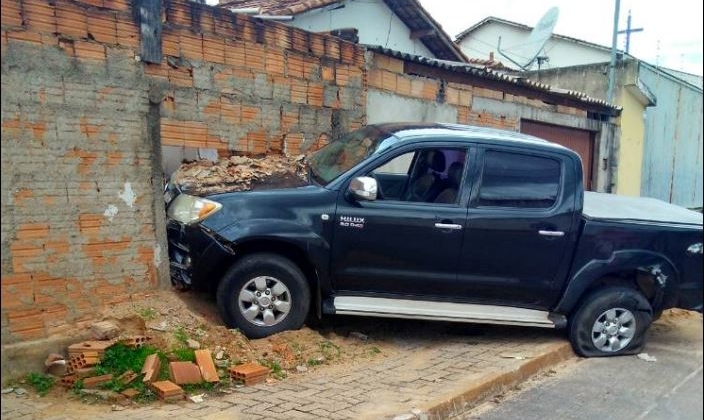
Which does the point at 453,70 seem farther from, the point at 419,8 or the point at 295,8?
the point at 419,8

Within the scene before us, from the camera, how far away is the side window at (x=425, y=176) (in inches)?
205

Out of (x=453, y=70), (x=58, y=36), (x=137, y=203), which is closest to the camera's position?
(x=58, y=36)

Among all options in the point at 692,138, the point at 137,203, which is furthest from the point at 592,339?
the point at 692,138

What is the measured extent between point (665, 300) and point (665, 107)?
12.1 m

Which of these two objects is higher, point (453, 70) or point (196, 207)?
point (453, 70)

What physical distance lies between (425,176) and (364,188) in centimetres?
91

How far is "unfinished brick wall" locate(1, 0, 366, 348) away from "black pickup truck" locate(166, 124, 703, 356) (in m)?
0.44

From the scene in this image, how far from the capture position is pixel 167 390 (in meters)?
3.88

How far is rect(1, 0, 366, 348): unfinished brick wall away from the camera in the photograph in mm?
4230

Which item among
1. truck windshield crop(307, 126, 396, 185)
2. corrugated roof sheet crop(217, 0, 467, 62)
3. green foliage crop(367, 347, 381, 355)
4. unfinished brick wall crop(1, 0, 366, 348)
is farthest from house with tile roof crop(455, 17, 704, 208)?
unfinished brick wall crop(1, 0, 366, 348)

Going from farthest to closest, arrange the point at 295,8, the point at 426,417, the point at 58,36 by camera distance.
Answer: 1. the point at 295,8
2. the point at 58,36
3. the point at 426,417

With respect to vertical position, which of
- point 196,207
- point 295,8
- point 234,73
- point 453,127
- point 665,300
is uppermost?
point 295,8

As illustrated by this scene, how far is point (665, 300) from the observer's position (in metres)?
5.36

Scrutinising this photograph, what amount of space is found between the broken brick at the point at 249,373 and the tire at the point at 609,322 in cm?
286
